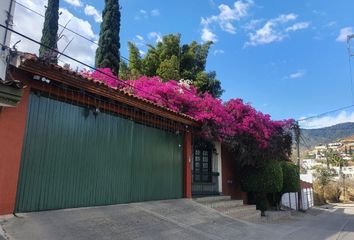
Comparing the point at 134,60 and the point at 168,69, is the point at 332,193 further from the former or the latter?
the point at 134,60

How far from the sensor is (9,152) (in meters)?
7.27

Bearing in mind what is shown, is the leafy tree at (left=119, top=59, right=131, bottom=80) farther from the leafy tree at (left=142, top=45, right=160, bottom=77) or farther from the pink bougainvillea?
the pink bougainvillea

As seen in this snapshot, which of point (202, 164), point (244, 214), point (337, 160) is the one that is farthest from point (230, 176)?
point (337, 160)

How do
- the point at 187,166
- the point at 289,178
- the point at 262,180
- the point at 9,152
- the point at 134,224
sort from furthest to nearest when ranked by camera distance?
the point at 289,178
the point at 262,180
the point at 187,166
the point at 134,224
the point at 9,152

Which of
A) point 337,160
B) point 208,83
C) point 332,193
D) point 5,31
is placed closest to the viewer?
point 5,31

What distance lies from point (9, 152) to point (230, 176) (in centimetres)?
1250

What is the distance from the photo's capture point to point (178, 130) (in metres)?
13.5

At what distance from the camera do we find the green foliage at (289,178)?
66.2ft

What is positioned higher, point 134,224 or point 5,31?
point 5,31

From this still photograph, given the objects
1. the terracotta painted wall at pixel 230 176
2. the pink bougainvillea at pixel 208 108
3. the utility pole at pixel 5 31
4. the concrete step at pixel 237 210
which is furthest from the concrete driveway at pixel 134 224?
the terracotta painted wall at pixel 230 176

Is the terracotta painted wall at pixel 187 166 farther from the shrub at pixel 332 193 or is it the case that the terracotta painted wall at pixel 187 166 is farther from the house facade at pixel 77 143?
the shrub at pixel 332 193

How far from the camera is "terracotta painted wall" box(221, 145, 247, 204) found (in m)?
17.2

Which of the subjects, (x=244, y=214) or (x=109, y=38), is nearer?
(x=244, y=214)

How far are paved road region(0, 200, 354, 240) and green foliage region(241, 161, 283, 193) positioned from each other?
3.53 meters
